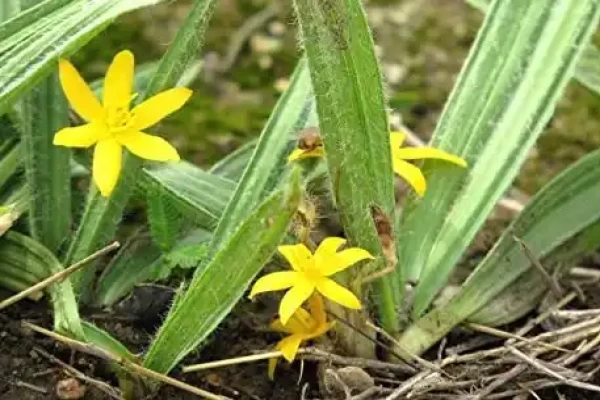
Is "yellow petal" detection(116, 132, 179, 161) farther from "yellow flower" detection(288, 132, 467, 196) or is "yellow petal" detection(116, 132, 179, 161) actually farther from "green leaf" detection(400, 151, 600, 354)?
"green leaf" detection(400, 151, 600, 354)

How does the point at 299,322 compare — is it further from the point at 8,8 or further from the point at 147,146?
the point at 8,8

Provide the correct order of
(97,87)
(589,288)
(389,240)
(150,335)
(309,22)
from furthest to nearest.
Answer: (97,87)
(589,288)
(150,335)
(389,240)
(309,22)

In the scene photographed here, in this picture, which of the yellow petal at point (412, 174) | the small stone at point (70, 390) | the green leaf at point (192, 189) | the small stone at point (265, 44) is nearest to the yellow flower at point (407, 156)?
the yellow petal at point (412, 174)

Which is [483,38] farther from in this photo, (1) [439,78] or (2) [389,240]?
(1) [439,78]

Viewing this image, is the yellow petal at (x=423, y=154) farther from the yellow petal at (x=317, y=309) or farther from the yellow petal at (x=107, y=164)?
the yellow petal at (x=107, y=164)

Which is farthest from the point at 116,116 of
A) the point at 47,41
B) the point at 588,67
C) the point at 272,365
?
the point at 588,67

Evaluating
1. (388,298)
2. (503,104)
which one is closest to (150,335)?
(388,298)
